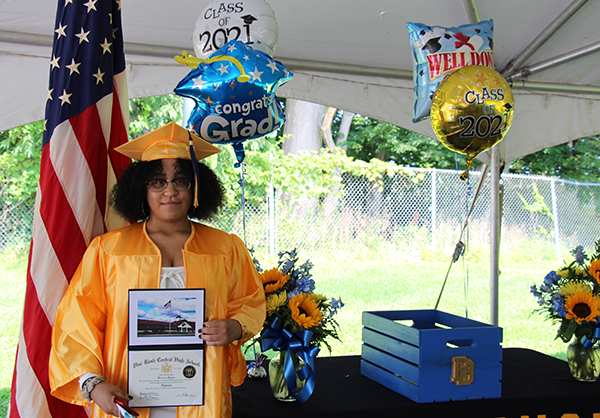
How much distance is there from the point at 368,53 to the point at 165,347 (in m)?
2.49

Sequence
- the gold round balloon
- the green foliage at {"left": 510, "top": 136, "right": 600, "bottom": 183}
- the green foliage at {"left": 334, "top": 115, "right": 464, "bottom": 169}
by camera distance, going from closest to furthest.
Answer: the gold round balloon, the green foliage at {"left": 334, "top": 115, "right": 464, "bottom": 169}, the green foliage at {"left": 510, "top": 136, "right": 600, "bottom": 183}

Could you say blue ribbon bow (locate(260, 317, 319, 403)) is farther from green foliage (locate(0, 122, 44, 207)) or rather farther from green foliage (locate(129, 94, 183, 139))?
green foliage (locate(0, 122, 44, 207))

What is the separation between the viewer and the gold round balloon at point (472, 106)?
238 cm

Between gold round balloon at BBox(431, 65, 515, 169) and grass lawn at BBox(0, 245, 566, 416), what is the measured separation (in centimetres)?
328

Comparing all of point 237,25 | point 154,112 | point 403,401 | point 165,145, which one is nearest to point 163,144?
point 165,145

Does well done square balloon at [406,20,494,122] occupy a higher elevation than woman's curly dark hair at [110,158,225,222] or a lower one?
higher

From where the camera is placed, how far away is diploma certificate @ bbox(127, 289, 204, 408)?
1421 mm

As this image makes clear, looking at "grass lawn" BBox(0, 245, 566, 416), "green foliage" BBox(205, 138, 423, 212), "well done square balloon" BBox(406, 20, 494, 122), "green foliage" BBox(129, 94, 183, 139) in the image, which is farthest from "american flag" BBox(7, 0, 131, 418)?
"green foliage" BBox(129, 94, 183, 139)

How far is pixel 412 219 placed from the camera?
860 cm

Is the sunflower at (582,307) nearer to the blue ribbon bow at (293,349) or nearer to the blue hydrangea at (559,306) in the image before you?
the blue hydrangea at (559,306)

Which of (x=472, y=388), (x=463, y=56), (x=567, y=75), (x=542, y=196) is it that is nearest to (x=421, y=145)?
(x=542, y=196)

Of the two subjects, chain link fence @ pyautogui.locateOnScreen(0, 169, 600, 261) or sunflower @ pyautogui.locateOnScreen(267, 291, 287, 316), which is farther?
chain link fence @ pyautogui.locateOnScreen(0, 169, 600, 261)

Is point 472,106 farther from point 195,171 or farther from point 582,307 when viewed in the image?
point 195,171

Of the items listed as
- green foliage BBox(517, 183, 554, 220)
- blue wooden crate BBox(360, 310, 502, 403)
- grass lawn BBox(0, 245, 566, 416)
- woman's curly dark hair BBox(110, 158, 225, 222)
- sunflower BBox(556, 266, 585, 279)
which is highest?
green foliage BBox(517, 183, 554, 220)
